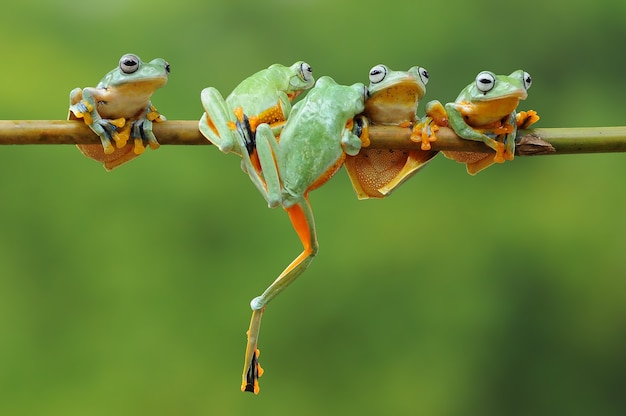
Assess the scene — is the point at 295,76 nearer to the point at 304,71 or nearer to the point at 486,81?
the point at 304,71

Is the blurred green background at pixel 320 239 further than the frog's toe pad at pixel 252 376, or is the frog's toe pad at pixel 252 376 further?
the blurred green background at pixel 320 239

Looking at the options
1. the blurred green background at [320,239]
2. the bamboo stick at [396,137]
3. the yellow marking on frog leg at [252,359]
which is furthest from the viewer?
the blurred green background at [320,239]

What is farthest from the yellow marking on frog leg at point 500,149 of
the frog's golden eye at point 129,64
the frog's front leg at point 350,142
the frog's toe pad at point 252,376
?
the frog's golden eye at point 129,64

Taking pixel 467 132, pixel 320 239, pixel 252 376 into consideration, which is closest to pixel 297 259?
pixel 252 376

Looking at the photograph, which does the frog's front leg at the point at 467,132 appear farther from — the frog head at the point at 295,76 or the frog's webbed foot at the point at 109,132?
the frog's webbed foot at the point at 109,132

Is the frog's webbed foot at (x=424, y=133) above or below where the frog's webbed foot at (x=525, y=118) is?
below
